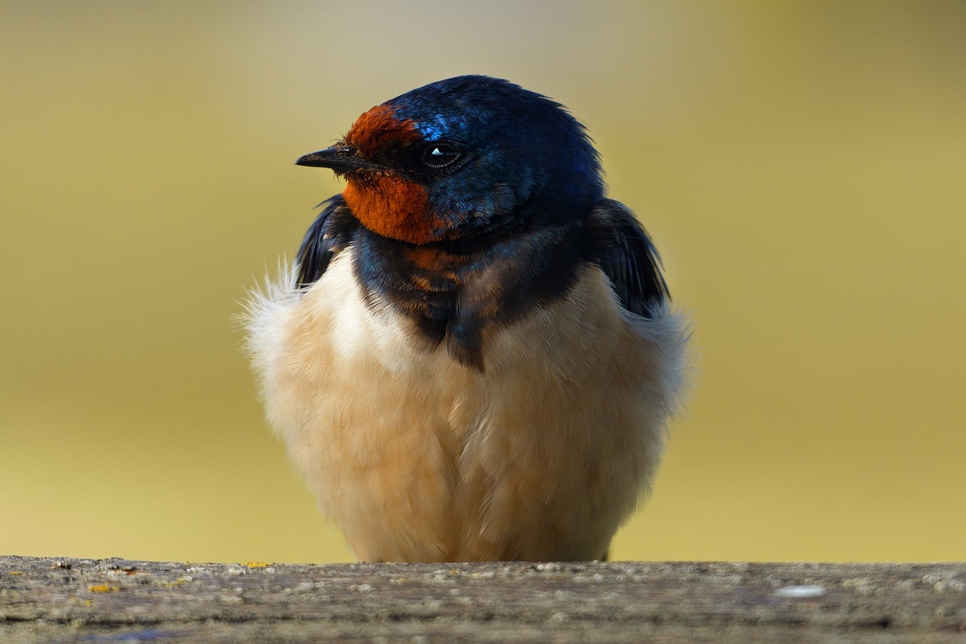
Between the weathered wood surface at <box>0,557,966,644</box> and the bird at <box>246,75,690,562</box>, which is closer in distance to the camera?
the weathered wood surface at <box>0,557,966,644</box>

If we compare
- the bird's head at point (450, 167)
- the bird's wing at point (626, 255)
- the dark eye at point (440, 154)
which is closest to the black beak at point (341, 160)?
the bird's head at point (450, 167)

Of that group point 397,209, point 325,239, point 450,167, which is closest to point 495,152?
point 450,167

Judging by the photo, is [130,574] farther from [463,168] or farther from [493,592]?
[463,168]

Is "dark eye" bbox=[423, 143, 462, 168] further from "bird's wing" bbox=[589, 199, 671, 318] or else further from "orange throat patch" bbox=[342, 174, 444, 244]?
"bird's wing" bbox=[589, 199, 671, 318]

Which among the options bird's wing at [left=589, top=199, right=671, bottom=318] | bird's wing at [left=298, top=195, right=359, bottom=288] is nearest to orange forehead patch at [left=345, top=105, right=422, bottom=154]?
bird's wing at [left=298, top=195, right=359, bottom=288]

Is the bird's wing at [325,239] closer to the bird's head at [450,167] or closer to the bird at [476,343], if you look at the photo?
the bird at [476,343]

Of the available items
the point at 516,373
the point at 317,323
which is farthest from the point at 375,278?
the point at 516,373
